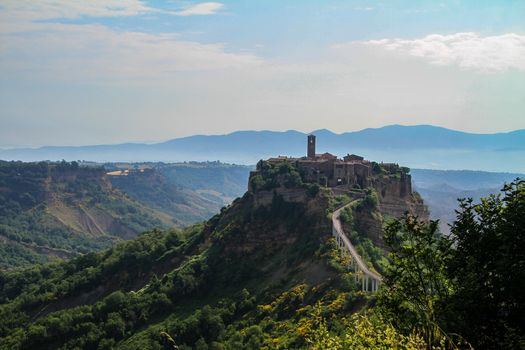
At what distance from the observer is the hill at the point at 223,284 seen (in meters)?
49.2

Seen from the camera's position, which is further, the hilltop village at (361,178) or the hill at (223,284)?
the hilltop village at (361,178)

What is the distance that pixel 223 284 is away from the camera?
62969 millimetres

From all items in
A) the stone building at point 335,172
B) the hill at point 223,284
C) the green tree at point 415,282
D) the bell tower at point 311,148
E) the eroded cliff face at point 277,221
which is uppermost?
the bell tower at point 311,148

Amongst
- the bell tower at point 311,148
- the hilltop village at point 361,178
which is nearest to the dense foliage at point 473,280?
the hilltop village at point 361,178

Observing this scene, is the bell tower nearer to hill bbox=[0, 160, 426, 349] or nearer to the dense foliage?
hill bbox=[0, 160, 426, 349]

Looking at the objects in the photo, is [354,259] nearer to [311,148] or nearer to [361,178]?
[361,178]

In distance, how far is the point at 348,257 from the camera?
50.2 metres

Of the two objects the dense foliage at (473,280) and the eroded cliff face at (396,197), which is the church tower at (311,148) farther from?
the dense foliage at (473,280)

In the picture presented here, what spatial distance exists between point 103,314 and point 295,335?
30913 mm

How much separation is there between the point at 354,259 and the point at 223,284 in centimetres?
1943

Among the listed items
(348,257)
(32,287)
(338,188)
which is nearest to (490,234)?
(348,257)

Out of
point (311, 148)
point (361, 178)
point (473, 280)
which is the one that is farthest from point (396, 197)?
point (473, 280)

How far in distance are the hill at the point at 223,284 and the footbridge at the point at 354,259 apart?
808 mm

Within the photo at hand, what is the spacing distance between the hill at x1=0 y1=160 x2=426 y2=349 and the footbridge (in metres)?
0.81
